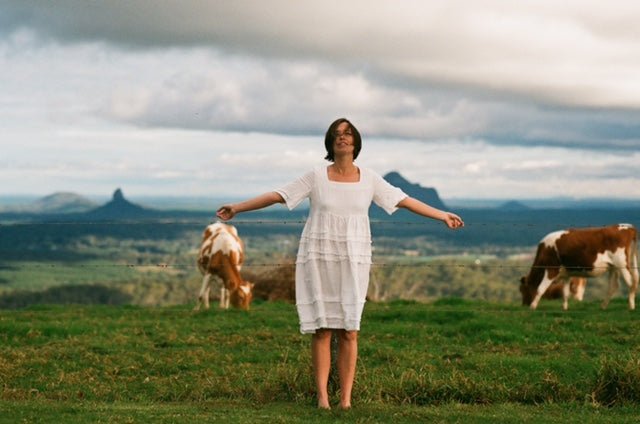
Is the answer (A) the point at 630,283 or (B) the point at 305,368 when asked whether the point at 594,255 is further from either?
(B) the point at 305,368

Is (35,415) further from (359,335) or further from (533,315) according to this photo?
(533,315)

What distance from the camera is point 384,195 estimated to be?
29.1 feet

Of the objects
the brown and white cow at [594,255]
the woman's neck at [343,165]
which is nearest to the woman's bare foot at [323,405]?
the woman's neck at [343,165]

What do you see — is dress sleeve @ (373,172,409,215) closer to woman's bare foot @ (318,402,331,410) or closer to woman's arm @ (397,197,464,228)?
woman's arm @ (397,197,464,228)

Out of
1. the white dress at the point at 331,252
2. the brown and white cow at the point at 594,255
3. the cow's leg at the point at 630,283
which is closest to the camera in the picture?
the white dress at the point at 331,252

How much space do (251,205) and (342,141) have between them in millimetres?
1066

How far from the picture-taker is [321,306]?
855 cm

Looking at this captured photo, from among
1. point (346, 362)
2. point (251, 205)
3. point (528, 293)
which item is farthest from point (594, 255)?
point (251, 205)

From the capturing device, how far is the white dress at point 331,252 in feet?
27.9

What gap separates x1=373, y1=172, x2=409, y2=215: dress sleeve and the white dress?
0.19 metres

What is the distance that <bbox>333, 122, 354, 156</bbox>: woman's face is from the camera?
8.55 metres

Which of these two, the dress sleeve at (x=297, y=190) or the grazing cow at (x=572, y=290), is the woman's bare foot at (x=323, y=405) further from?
the grazing cow at (x=572, y=290)

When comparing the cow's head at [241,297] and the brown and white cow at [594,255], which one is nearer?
the brown and white cow at [594,255]

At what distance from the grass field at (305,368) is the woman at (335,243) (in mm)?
822
